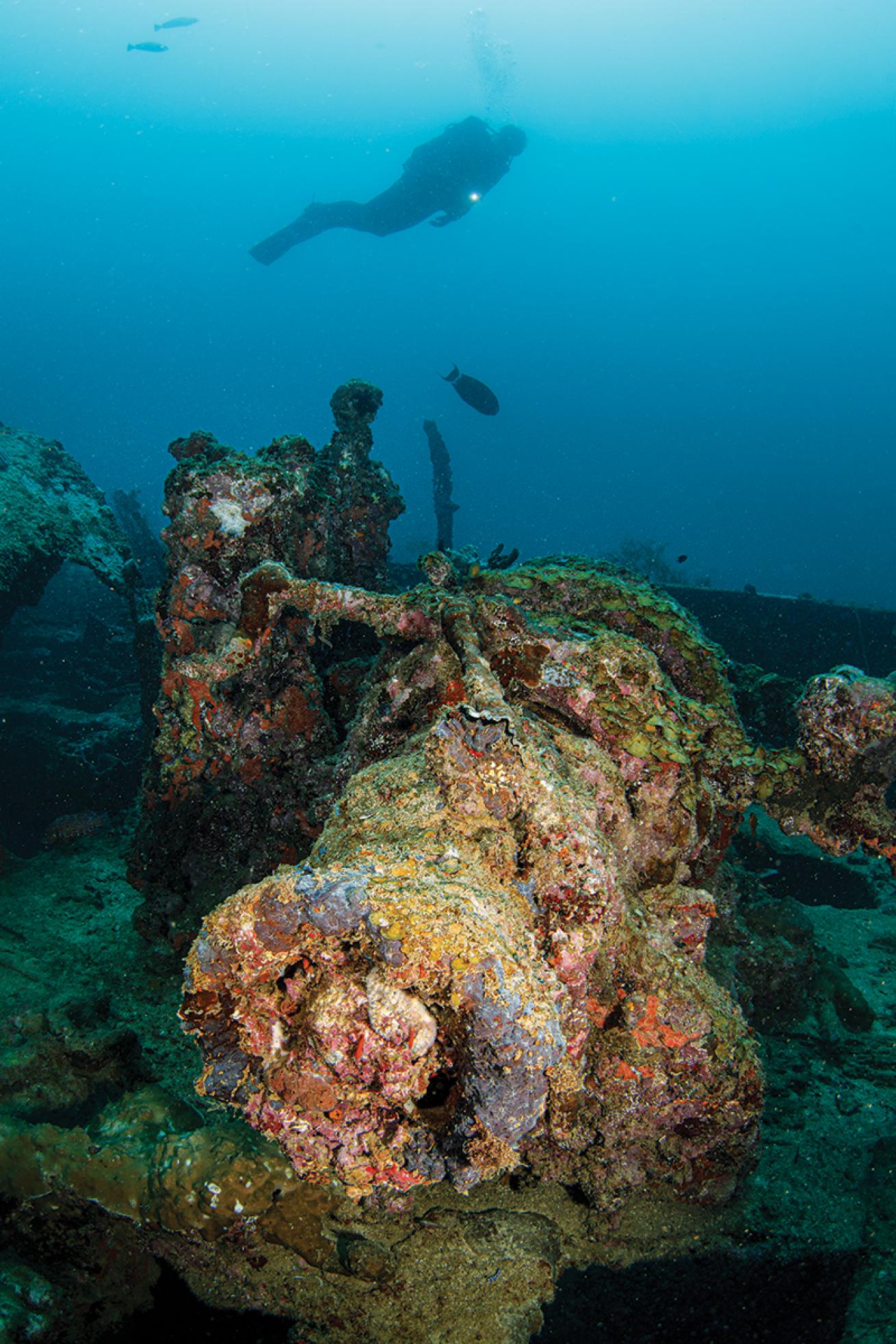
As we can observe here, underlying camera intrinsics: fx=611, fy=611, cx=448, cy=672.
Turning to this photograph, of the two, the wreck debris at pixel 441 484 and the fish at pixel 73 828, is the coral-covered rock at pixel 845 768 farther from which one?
the wreck debris at pixel 441 484

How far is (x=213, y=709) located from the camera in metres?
4.53

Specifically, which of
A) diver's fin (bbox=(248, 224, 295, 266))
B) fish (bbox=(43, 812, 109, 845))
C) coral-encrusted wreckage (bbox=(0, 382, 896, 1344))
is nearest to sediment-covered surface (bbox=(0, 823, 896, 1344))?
coral-encrusted wreckage (bbox=(0, 382, 896, 1344))

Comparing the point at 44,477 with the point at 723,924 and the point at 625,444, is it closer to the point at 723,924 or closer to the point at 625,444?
the point at 723,924

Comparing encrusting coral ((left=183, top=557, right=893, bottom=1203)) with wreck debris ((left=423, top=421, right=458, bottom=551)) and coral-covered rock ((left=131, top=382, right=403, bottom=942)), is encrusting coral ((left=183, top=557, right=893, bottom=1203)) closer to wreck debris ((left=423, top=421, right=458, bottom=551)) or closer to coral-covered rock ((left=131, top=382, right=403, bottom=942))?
coral-covered rock ((left=131, top=382, right=403, bottom=942))

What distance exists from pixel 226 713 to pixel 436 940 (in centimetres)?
336

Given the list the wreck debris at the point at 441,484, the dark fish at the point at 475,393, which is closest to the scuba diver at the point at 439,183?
the dark fish at the point at 475,393

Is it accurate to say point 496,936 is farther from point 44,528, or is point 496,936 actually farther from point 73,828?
point 44,528

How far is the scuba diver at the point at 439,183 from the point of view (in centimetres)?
2847

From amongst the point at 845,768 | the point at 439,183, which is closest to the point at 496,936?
the point at 845,768

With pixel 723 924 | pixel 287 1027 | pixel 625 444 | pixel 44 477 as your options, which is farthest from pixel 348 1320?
pixel 625 444

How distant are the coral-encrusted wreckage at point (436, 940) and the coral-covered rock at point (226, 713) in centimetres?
3

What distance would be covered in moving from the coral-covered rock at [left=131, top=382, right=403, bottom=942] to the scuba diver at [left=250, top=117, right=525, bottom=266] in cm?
3129

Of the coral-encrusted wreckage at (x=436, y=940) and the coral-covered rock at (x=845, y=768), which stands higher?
the coral-covered rock at (x=845, y=768)

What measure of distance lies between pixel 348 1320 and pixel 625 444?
509 ft
